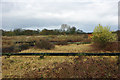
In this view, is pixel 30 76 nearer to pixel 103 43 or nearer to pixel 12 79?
pixel 12 79

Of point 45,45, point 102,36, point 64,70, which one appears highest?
point 102,36

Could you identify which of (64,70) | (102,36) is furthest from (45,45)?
(64,70)

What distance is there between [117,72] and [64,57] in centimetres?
221

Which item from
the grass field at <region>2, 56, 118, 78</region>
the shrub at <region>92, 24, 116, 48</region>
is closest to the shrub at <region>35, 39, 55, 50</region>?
the shrub at <region>92, 24, 116, 48</region>

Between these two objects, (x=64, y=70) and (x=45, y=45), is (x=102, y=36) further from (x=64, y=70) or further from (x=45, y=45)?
(x=64, y=70)

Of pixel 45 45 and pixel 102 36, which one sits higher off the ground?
pixel 102 36

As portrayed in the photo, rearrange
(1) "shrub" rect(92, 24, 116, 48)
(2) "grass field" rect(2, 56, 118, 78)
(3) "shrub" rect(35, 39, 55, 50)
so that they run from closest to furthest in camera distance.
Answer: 1. (2) "grass field" rect(2, 56, 118, 78)
2. (1) "shrub" rect(92, 24, 116, 48)
3. (3) "shrub" rect(35, 39, 55, 50)

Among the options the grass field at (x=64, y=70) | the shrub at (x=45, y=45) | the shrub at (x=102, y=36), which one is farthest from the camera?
the shrub at (x=45, y=45)

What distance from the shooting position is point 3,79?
344 centimetres

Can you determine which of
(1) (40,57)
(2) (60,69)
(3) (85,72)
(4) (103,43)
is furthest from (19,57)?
(4) (103,43)

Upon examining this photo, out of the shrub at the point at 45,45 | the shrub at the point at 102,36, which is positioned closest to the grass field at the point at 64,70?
the shrub at the point at 102,36

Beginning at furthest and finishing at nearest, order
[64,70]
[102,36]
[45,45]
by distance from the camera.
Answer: [45,45] → [102,36] → [64,70]

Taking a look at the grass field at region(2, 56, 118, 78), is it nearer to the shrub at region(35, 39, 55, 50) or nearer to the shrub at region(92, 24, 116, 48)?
the shrub at region(92, 24, 116, 48)

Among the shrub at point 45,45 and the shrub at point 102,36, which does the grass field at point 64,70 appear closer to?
the shrub at point 102,36
